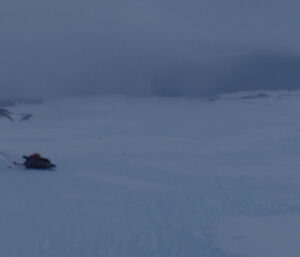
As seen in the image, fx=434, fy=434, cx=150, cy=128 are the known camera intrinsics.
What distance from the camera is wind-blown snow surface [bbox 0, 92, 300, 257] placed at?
965cm

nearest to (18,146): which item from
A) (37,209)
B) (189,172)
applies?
(189,172)

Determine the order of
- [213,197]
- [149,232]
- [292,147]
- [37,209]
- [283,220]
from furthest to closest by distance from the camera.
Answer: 1. [292,147]
2. [213,197]
3. [37,209]
4. [283,220]
5. [149,232]

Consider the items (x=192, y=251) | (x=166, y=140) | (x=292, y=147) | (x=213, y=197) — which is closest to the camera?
(x=192, y=251)

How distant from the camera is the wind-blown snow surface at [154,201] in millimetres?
9648

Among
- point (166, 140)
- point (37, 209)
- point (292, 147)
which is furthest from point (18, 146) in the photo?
point (292, 147)

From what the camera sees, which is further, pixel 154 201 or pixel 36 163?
pixel 36 163

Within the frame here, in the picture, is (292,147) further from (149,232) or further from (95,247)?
(95,247)

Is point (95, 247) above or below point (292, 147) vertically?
below

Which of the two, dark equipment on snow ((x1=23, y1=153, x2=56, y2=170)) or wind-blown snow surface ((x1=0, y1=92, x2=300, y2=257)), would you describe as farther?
dark equipment on snow ((x1=23, y1=153, x2=56, y2=170))

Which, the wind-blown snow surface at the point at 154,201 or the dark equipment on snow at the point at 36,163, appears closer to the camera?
the wind-blown snow surface at the point at 154,201

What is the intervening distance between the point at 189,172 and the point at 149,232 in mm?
7057

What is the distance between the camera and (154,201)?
1315 centimetres

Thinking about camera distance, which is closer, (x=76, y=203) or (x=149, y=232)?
(x=149, y=232)

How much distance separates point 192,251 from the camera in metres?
9.40
